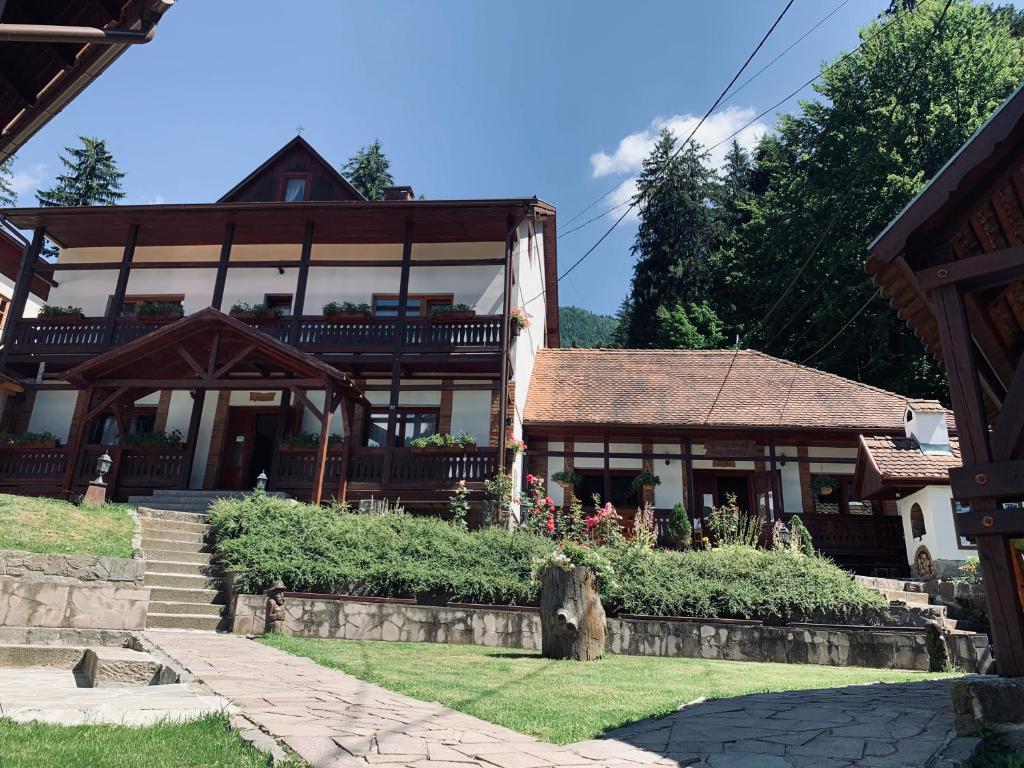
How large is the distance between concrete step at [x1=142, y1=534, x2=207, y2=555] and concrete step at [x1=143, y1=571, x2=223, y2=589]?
0.89 m

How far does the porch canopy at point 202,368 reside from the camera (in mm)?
14859

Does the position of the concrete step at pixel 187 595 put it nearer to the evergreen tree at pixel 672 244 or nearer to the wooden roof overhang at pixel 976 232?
the wooden roof overhang at pixel 976 232

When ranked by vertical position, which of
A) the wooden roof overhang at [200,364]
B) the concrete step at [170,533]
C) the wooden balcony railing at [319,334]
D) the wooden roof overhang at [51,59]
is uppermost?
the wooden balcony railing at [319,334]

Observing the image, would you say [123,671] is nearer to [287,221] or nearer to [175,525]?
[175,525]

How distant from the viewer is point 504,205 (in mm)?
17516

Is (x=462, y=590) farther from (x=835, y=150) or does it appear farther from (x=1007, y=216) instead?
(x=835, y=150)

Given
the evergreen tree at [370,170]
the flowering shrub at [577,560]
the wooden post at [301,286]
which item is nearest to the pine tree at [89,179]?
the evergreen tree at [370,170]

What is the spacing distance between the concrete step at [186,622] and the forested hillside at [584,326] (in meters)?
55.1

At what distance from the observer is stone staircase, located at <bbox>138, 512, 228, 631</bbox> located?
912 cm

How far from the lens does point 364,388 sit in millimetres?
18688

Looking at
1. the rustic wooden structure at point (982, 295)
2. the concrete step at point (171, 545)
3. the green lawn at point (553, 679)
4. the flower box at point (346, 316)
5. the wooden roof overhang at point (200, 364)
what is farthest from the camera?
the flower box at point (346, 316)

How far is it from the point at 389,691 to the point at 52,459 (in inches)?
604

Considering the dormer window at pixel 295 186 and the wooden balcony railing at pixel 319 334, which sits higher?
the dormer window at pixel 295 186

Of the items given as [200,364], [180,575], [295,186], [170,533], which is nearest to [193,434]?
[200,364]
